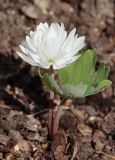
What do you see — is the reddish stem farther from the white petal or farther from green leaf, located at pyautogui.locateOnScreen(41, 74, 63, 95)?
the white petal

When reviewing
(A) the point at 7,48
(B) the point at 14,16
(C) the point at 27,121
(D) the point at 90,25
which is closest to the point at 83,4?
(D) the point at 90,25

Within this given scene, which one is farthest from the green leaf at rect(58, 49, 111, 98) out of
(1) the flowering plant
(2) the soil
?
(2) the soil

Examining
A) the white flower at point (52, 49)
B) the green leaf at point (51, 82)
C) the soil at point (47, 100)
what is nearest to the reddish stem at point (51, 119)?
the soil at point (47, 100)

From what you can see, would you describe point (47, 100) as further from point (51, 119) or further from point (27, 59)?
point (27, 59)

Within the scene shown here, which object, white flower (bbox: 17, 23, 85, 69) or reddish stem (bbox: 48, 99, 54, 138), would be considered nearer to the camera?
white flower (bbox: 17, 23, 85, 69)

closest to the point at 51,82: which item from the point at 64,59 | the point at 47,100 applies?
the point at 64,59

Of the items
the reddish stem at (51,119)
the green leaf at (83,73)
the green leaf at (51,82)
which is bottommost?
the reddish stem at (51,119)

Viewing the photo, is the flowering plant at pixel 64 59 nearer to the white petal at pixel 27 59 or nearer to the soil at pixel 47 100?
the white petal at pixel 27 59
